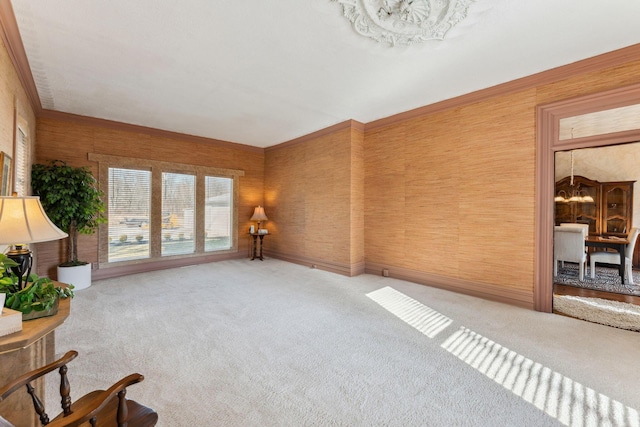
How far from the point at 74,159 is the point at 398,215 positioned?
5699mm

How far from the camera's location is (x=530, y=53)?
9.62ft

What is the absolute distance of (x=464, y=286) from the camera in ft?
13.3

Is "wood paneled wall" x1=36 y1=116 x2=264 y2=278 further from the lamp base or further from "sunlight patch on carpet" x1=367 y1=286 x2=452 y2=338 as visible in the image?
"sunlight patch on carpet" x1=367 y1=286 x2=452 y2=338

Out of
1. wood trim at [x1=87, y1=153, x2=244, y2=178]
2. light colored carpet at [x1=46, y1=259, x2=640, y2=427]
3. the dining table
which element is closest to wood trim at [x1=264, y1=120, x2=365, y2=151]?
wood trim at [x1=87, y1=153, x2=244, y2=178]

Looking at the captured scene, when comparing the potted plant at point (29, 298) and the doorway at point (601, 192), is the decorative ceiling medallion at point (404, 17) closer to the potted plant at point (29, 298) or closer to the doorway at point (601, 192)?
the potted plant at point (29, 298)

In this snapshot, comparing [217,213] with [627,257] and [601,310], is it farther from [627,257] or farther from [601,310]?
[627,257]

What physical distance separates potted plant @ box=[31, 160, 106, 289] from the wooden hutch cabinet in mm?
9793

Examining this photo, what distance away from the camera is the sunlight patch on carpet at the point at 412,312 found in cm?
298

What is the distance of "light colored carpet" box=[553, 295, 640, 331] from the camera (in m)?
3.10

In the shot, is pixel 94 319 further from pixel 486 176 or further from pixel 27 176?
pixel 486 176

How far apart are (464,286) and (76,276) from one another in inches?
231

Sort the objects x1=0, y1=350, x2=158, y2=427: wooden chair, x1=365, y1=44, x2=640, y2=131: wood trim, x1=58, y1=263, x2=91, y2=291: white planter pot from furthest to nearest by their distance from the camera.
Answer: x1=58, y1=263, x2=91, y2=291: white planter pot → x1=365, y1=44, x2=640, y2=131: wood trim → x1=0, y1=350, x2=158, y2=427: wooden chair

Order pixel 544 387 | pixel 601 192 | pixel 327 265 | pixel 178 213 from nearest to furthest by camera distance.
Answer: pixel 544 387 < pixel 327 265 < pixel 178 213 < pixel 601 192

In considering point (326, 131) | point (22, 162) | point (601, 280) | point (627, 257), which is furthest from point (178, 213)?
point (627, 257)
